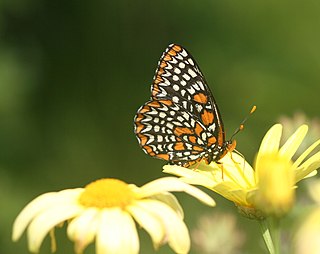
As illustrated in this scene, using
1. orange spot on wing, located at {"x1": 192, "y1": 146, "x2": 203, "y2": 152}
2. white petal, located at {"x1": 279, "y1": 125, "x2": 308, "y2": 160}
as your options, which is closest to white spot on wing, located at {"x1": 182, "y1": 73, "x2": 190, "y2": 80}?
A: orange spot on wing, located at {"x1": 192, "y1": 146, "x2": 203, "y2": 152}

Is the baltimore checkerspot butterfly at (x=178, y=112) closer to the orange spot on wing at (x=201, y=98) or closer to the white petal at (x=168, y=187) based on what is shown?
the orange spot on wing at (x=201, y=98)

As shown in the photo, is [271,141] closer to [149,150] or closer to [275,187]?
[149,150]

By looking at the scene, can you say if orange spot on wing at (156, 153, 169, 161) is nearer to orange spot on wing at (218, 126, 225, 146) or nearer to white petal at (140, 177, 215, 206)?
orange spot on wing at (218, 126, 225, 146)

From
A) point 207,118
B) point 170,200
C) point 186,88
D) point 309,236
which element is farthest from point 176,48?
point 309,236

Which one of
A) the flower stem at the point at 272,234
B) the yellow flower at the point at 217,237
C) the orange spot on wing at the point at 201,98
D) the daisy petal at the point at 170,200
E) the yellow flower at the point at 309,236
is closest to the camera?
the yellow flower at the point at 309,236

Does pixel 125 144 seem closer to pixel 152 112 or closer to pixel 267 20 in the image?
pixel 267 20

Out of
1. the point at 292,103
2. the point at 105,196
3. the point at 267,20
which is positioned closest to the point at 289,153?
the point at 105,196

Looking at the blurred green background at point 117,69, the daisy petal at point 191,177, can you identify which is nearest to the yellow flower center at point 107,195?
the daisy petal at point 191,177
